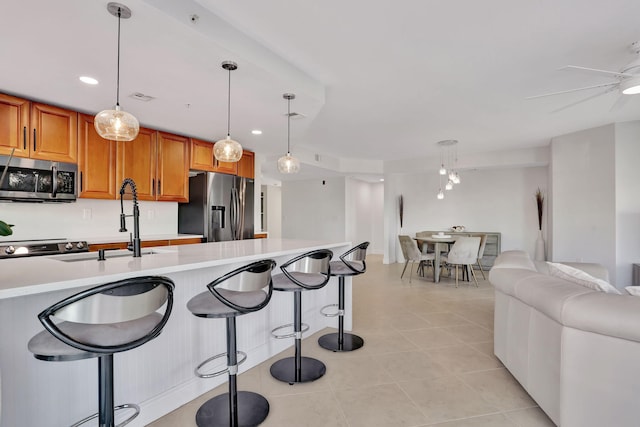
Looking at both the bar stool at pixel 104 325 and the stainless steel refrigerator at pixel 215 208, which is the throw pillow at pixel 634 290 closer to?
the bar stool at pixel 104 325

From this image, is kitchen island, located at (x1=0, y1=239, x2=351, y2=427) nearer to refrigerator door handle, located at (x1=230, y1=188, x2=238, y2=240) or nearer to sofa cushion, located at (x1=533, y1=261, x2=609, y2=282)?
refrigerator door handle, located at (x1=230, y1=188, x2=238, y2=240)

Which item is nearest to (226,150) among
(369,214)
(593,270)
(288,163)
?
(288,163)

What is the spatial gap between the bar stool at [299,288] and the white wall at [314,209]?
5.72 m

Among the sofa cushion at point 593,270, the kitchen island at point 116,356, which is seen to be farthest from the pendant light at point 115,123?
the sofa cushion at point 593,270

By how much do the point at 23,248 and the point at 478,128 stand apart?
18.1 feet

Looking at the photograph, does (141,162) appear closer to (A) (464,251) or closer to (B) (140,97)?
(B) (140,97)

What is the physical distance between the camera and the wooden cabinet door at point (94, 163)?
333 cm

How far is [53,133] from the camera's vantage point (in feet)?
10.2

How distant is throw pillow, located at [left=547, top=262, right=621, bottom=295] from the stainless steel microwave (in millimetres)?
4320

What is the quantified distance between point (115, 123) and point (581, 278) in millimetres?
3048

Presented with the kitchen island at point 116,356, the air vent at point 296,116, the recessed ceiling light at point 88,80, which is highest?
the recessed ceiling light at point 88,80

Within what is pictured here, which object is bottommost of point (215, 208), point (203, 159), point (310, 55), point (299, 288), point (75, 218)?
point (299, 288)

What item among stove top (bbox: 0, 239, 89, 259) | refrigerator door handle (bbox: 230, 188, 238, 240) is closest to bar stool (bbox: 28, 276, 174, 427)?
stove top (bbox: 0, 239, 89, 259)

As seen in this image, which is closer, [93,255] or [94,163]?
[93,255]
